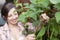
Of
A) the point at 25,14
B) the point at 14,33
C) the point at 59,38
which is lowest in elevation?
the point at 14,33

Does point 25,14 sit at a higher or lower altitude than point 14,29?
higher

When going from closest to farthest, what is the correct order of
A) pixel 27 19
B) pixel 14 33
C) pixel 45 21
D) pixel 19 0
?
pixel 45 21, pixel 27 19, pixel 19 0, pixel 14 33

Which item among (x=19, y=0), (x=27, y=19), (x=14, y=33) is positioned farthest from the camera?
(x=14, y=33)

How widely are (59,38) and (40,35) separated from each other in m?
0.09

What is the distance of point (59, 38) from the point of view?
104cm

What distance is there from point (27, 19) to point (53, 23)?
0.16 m

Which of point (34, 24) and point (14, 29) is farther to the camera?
point (14, 29)

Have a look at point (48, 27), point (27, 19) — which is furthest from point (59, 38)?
point (27, 19)

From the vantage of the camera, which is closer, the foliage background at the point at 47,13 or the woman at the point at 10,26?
the foliage background at the point at 47,13

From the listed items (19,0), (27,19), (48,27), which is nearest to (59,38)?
(48,27)

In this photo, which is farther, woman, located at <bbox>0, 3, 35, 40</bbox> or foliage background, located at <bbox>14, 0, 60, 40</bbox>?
woman, located at <bbox>0, 3, 35, 40</bbox>

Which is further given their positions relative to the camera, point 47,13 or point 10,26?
point 10,26

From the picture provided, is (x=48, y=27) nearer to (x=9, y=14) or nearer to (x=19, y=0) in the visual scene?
(x=19, y=0)

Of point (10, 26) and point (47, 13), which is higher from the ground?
point (47, 13)
